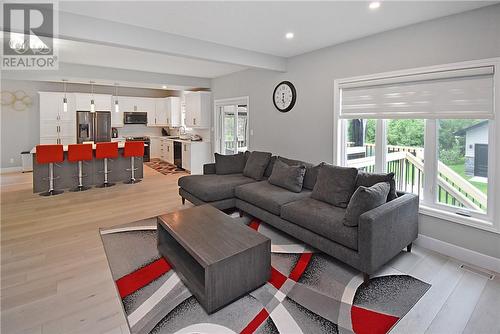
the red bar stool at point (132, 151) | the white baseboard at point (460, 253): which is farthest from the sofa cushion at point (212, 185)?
the white baseboard at point (460, 253)

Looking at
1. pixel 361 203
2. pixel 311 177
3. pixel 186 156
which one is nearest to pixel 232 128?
pixel 186 156

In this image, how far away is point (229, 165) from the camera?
5195 millimetres

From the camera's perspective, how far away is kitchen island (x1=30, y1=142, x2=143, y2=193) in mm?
5660

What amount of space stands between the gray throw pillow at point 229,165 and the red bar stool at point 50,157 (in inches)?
127

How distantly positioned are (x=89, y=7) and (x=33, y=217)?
331cm

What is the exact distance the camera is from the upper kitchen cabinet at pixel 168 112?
31.1 ft

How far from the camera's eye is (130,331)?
6.45 ft

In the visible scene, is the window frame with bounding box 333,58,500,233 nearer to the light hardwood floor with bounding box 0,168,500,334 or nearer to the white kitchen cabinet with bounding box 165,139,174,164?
the light hardwood floor with bounding box 0,168,500,334

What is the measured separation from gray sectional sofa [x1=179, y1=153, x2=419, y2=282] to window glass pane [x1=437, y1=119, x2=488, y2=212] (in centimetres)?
49

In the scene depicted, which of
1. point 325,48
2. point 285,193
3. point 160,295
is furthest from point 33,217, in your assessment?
point 325,48

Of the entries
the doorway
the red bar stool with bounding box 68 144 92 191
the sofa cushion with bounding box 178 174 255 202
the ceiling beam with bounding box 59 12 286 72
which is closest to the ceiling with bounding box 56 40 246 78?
the ceiling beam with bounding box 59 12 286 72

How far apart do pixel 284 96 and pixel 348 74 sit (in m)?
1.39

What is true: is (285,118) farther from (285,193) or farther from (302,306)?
(302,306)

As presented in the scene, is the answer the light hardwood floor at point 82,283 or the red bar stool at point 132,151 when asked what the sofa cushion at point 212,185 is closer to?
the light hardwood floor at point 82,283
